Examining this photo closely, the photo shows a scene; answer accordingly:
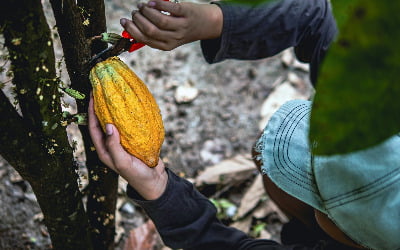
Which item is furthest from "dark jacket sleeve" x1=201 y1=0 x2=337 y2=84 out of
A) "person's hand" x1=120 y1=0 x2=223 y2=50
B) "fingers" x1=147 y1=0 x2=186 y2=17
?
"fingers" x1=147 y1=0 x2=186 y2=17

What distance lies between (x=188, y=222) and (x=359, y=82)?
1103 millimetres

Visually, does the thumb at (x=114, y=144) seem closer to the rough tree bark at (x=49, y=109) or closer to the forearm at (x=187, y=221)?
the rough tree bark at (x=49, y=109)

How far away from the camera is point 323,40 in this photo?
5.64 feet

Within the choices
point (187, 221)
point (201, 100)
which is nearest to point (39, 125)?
point (187, 221)

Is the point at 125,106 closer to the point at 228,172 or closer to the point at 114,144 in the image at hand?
the point at 114,144

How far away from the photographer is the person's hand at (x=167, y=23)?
0.98 meters

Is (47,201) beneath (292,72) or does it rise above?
above

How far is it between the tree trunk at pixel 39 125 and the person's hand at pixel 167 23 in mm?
213

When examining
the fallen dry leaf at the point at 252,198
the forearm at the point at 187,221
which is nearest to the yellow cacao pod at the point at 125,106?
the forearm at the point at 187,221

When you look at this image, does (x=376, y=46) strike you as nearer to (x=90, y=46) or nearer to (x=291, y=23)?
(x=90, y=46)

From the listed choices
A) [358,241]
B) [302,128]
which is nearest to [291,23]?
[302,128]

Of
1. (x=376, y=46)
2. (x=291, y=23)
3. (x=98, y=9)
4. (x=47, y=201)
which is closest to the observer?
(x=376, y=46)

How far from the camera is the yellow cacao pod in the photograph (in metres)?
0.99

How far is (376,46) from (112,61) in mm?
757
